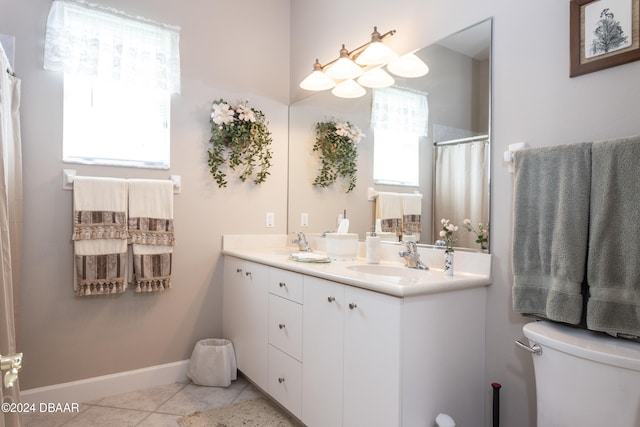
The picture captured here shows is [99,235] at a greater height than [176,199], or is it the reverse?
[176,199]

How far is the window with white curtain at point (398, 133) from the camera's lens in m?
2.04

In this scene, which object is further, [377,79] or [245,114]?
[245,114]

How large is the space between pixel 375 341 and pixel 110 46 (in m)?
2.21

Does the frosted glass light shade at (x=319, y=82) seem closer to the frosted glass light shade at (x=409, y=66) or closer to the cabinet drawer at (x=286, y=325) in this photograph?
the frosted glass light shade at (x=409, y=66)

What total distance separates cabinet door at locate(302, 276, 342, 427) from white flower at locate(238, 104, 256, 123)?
1.31 m

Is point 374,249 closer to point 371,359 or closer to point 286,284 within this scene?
point 286,284

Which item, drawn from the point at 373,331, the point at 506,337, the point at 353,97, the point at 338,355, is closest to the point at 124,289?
the point at 338,355

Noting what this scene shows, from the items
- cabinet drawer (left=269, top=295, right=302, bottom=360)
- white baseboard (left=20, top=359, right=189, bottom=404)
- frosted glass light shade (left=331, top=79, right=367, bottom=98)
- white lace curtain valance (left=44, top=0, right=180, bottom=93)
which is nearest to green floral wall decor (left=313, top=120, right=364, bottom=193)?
frosted glass light shade (left=331, top=79, right=367, bottom=98)

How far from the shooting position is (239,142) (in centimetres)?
267

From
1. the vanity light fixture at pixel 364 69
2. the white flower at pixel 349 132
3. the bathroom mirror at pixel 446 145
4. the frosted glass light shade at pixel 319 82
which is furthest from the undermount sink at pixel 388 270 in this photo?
the frosted glass light shade at pixel 319 82

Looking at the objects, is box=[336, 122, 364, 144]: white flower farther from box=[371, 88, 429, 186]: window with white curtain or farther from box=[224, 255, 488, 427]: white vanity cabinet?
box=[224, 255, 488, 427]: white vanity cabinet

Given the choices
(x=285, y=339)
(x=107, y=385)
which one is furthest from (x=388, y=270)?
(x=107, y=385)

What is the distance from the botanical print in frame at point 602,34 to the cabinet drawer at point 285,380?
1.70 meters

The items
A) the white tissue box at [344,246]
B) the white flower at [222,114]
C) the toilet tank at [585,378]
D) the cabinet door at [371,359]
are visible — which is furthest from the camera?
the white flower at [222,114]
